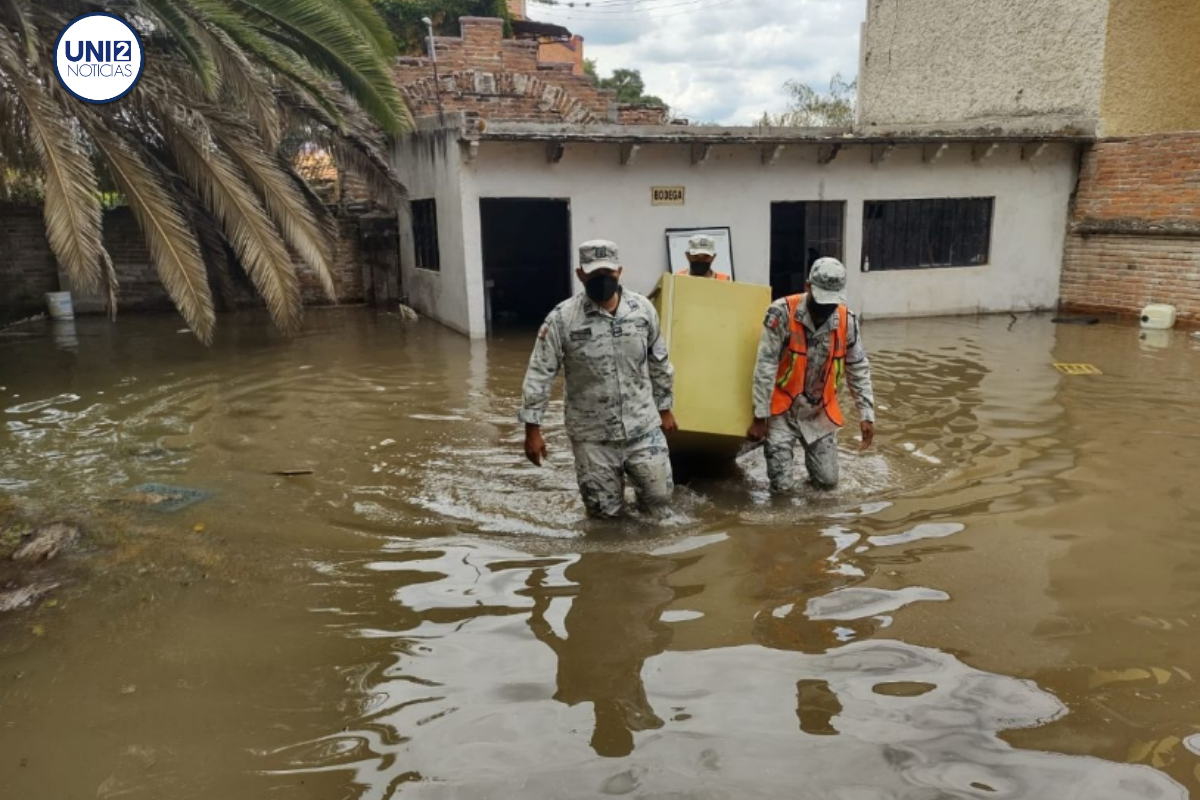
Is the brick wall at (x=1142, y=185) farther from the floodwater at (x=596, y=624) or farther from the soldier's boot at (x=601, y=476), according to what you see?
the soldier's boot at (x=601, y=476)

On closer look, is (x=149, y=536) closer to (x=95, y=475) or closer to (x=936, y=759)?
(x=95, y=475)

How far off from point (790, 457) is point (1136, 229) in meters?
10.2

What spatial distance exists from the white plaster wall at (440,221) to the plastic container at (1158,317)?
349 inches

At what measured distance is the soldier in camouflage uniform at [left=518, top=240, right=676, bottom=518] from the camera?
15.7ft

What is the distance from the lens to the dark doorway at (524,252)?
51.8 ft

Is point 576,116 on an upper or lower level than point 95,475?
upper

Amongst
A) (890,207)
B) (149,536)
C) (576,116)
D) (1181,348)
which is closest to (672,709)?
(149,536)

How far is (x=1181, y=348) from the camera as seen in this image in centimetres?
1066

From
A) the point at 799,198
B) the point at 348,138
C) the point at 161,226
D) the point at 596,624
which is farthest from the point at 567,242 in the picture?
the point at 596,624

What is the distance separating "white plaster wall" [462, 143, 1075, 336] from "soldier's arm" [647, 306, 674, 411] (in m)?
7.07

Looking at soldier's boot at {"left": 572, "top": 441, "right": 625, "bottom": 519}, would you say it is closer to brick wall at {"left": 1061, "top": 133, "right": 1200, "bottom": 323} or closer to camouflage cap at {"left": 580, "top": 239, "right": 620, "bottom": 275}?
camouflage cap at {"left": 580, "top": 239, "right": 620, "bottom": 275}

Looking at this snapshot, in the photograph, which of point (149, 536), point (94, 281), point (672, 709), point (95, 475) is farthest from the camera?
point (94, 281)

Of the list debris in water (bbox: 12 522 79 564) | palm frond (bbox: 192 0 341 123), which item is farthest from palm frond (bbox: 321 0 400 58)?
debris in water (bbox: 12 522 79 564)

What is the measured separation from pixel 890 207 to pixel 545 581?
35.7 ft
